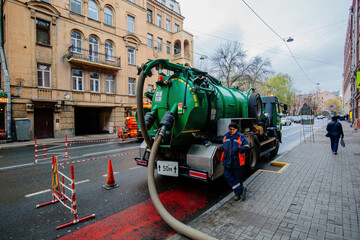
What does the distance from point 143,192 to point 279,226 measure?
3.03 metres

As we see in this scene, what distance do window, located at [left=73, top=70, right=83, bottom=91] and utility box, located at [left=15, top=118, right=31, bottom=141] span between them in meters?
5.05

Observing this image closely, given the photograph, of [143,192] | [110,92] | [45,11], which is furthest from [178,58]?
[143,192]

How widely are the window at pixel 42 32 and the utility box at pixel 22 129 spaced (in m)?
6.81

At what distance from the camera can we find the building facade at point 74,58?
15.4m

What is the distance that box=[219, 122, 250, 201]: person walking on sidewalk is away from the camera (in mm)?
4062

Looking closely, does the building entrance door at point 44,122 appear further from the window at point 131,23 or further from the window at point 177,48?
the window at point 177,48

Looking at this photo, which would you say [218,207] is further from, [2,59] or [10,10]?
[10,10]

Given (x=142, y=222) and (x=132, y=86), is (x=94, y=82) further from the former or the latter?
(x=142, y=222)

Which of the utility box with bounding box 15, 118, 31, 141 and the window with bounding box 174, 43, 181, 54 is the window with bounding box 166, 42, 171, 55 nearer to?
the window with bounding box 174, 43, 181, 54

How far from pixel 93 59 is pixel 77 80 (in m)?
2.76

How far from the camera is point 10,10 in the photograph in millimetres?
14836

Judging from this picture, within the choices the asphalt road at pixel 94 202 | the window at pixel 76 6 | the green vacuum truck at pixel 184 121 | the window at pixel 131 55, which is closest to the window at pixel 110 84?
the window at pixel 131 55

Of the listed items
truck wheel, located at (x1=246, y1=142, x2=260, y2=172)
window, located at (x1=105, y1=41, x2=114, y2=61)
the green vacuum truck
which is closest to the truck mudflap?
the green vacuum truck

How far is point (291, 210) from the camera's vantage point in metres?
3.65
